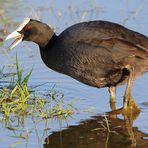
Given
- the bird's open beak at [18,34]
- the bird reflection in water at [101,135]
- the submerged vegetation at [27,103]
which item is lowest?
the bird reflection in water at [101,135]

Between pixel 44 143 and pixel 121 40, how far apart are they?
67.2 inches

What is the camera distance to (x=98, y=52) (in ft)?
28.5

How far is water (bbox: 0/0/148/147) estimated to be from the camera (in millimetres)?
8062

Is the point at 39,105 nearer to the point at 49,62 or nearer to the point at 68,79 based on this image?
the point at 49,62

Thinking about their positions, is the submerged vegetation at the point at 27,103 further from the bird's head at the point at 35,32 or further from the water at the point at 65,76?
the bird's head at the point at 35,32

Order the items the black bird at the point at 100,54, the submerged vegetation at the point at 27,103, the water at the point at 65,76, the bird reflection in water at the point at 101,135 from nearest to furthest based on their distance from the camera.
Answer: the bird reflection in water at the point at 101,135 → the water at the point at 65,76 → the submerged vegetation at the point at 27,103 → the black bird at the point at 100,54

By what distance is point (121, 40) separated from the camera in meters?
8.73

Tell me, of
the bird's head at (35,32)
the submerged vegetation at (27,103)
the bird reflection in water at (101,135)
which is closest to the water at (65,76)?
the bird reflection in water at (101,135)

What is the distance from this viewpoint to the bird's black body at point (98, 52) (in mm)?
Result: 8695

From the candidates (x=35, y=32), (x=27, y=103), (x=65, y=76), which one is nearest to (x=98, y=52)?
(x=35, y=32)

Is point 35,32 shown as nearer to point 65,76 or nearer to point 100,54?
point 100,54

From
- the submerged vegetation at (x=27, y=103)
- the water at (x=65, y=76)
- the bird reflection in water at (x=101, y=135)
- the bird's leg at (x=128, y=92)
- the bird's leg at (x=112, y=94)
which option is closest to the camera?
the bird reflection in water at (x=101, y=135)

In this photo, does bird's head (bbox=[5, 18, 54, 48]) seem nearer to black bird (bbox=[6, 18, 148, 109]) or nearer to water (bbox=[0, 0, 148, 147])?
black bird (bbox=[6, 18, 148, 109])

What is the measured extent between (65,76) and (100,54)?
145 cm
